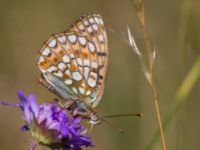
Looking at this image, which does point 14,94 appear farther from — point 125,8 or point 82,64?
point 82,64

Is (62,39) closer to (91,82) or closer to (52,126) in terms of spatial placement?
(91,82)

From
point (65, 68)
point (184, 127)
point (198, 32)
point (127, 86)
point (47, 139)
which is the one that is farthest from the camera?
point (127, 86)

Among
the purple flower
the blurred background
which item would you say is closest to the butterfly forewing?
the purple flower

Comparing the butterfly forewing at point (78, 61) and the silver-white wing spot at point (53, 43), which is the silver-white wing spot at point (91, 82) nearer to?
the butterfly forewing at point (78, 61)

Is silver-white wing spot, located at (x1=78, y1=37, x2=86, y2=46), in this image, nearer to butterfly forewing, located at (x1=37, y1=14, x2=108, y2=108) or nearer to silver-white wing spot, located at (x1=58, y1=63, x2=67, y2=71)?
butterfly forewing, located at (x1=37, y1=14, x2=108, y2=108)

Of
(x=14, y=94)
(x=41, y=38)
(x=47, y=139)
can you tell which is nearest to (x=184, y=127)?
(x=47, y=139)

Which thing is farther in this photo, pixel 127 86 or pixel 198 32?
pixel 127 86
